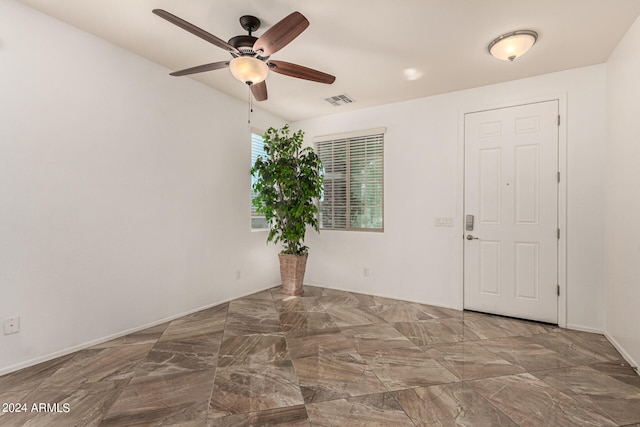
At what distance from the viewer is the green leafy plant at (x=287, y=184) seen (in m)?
3.99

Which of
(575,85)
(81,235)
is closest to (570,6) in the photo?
(575,85)

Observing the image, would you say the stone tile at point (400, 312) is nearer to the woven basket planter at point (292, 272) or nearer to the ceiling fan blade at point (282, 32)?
the woven basket planter at point (292, 272)

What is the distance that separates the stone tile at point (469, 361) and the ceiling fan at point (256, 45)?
2447 millimetres

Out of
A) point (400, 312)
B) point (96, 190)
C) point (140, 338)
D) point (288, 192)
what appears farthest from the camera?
point (288, 192)

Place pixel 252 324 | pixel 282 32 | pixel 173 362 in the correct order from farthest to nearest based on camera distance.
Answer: pixel 252 324 < pixel 173 362 < pixel 282 32

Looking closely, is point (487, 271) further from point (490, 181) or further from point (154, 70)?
point (154, 70)

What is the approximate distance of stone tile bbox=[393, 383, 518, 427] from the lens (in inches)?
64.4

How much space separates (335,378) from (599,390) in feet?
5.68

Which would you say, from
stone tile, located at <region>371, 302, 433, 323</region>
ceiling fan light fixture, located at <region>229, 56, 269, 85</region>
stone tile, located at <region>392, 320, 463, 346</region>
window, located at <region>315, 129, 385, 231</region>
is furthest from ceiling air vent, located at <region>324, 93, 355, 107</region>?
stone tile, located at <region>392, 320, 463, 346</region>

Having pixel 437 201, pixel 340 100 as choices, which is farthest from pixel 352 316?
pixel 340 100

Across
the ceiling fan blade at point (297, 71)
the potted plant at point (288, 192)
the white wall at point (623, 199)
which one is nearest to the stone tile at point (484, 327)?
the white wall at point (623, 199)

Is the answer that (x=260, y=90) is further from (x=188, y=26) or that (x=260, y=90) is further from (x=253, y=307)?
(x=253, y=307)

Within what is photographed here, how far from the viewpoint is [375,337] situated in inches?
109

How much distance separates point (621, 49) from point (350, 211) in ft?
10.4
